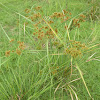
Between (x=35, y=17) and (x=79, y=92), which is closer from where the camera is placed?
(x=35, y=17)

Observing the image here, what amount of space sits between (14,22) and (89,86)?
2318mm

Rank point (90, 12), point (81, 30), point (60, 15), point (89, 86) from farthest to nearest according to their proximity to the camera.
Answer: point (90, 12)
point (81, 30)
point (89, 86)
point (60, 15)

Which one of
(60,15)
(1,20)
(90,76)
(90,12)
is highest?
(1,20)

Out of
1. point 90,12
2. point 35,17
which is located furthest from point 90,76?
point 90,12

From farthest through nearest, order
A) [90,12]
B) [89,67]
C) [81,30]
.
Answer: [90,12]
[81,30]
[89,67]

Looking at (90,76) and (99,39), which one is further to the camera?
(99,39)

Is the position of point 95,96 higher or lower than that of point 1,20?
lower

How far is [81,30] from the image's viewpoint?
268 centimetres

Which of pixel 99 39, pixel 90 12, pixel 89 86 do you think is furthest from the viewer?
pixel 90 12

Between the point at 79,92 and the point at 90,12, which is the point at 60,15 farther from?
the point at 90,12

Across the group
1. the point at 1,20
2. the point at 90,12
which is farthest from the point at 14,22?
the point at 90,12

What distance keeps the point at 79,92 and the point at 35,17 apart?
1045 millimetres

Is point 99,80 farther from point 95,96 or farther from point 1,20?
point 1,20

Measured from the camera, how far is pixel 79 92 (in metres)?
1.53
